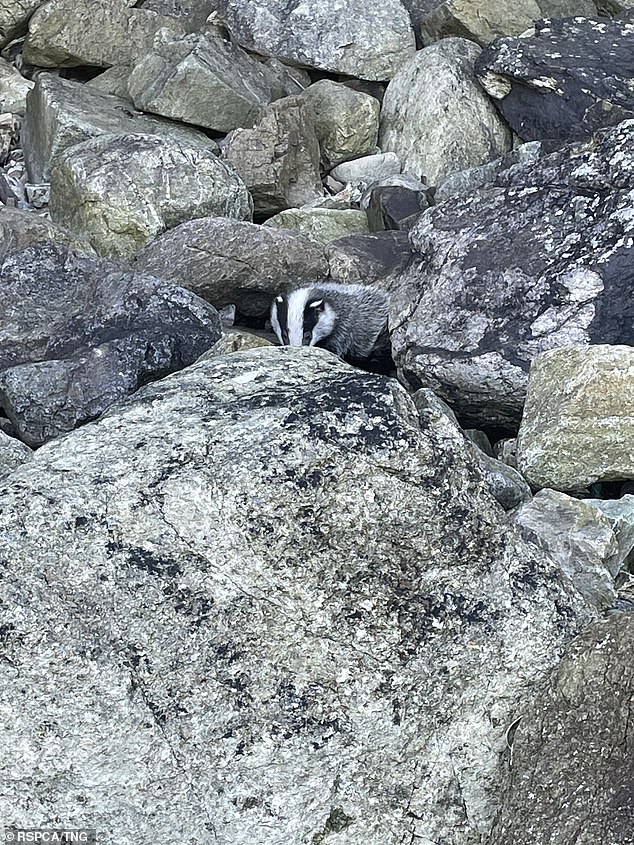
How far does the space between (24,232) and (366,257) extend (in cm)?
205

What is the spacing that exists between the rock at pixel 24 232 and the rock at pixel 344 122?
276 centimetres

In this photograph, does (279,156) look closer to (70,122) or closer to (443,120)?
(443,120)

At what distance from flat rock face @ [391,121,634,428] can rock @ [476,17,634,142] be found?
194cm

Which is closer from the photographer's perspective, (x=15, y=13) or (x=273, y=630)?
(x=273, y=630)

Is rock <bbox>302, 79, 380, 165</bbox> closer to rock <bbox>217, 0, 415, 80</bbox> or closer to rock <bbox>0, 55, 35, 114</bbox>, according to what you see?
rock <bbox>217, 0, 415, 80</bbox>

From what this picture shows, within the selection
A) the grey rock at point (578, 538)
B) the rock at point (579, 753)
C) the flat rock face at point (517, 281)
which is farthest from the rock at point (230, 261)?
the rock at point (579, 753)

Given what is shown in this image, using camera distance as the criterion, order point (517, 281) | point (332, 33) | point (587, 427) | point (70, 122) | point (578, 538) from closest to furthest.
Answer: point (578, 538)
point (587, 427)
point (517, 281)
point (70, 122)
point (332, 33)

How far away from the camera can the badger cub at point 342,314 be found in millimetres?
6477

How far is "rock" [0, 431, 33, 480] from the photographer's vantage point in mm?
4059

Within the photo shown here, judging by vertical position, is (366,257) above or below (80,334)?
below

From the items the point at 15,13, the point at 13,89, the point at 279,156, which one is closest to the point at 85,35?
the point at 15,13

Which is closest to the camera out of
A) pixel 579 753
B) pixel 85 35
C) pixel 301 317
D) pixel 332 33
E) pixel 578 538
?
pixel 579 753

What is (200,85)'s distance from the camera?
8.71 meters

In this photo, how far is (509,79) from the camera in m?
8.32
